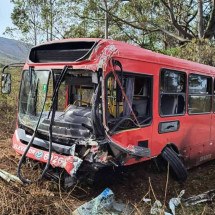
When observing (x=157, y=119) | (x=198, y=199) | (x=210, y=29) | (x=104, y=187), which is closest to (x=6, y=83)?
(x=104, y=187)

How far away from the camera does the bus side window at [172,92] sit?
6957 millimetres

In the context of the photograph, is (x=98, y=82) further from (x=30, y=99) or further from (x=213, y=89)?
(x=213, y=89)

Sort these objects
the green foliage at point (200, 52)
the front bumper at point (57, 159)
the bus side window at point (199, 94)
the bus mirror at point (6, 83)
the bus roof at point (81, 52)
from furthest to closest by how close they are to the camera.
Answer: the green foliage at point (200, 52)
the bus side window at point (199, 94)
the bus mirror at point (6, 83)
the bus roof at point (81, 52)
the front bumper at point (57, 159)

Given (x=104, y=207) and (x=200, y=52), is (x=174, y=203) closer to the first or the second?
(x=104, y=207)

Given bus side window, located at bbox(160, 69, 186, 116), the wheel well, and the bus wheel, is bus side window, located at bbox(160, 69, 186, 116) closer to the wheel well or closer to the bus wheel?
the wheel well

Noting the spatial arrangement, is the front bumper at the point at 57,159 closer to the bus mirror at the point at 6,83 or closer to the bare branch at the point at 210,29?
the bus mirror at the point at 6,83

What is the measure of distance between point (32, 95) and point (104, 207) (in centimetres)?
230

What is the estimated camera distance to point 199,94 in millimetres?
Result: 8383

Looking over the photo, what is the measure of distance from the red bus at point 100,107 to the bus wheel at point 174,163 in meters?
0.02

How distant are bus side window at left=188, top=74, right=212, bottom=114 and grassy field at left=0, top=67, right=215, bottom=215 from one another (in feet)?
4.56

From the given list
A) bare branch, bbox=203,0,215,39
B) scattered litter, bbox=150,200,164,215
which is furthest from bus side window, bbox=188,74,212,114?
bare branch, bbox=203,0,215,39

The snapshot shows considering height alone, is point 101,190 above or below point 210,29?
below

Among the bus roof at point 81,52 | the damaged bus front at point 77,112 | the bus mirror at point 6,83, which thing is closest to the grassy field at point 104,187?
the damaged bus front at point 77,112

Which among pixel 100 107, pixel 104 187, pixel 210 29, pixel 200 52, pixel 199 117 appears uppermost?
pixel 210 29
